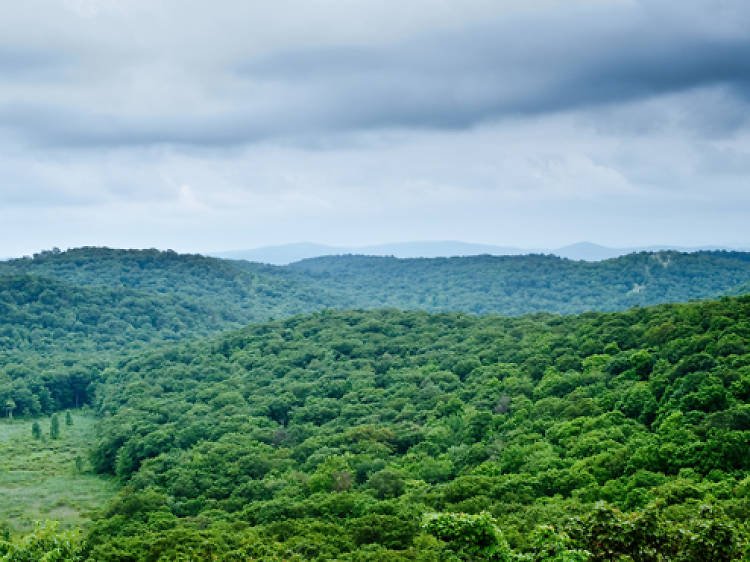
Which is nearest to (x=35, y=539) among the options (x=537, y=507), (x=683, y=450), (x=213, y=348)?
(x=537, y=507)

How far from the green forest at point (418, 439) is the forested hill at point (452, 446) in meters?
0.16

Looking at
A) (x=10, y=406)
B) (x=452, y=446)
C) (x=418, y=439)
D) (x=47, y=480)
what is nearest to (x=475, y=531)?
(x=452, y=446)

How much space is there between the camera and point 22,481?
6203cm

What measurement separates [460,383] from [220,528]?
1454 inches

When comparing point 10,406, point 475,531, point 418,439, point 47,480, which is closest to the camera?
point 475,531

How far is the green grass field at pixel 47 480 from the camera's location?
2064 inches

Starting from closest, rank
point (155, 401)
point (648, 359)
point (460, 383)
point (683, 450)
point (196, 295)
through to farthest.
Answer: point (683, 450) < point (648, 359) < point (460, 383) < point (155, 401) < point (196, 295)

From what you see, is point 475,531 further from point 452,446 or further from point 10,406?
point 10,406

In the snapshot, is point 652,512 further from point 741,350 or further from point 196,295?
point 196,295

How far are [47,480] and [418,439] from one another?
3675cm

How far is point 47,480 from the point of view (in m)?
62.8

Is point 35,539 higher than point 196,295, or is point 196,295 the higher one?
point 196,295

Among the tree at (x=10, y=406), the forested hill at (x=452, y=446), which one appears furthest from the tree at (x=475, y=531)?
the tree at (x=10, y=406)

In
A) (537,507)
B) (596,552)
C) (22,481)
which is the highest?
(596,552)
